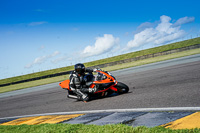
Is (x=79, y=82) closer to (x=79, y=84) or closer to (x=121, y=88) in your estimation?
(x=79, y=84)

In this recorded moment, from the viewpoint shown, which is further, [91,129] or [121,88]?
[121,88]

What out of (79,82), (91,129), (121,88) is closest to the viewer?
(91,129)

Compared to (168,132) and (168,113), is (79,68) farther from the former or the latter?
(168,132)

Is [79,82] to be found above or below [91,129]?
above

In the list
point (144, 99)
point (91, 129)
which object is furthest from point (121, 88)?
point (91, 129)

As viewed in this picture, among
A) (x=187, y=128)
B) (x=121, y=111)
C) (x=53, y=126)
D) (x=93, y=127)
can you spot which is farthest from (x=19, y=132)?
(x=187, y=128)

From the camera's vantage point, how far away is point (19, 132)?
4.61 meters

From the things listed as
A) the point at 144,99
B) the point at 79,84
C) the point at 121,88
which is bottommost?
the point at 144,99

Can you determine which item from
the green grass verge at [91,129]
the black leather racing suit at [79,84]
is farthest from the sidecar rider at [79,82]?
the green grass verge at [91,129]

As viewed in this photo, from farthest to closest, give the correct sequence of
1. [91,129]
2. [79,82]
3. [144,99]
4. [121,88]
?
[79,82], [121,88], [144,99], [91,129]

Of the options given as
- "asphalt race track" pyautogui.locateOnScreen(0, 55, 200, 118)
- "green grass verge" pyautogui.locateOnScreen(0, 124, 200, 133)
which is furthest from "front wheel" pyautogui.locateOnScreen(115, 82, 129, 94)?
"green grass verge" pyautogui.locateOnScreen(0, 124, 200, 133)

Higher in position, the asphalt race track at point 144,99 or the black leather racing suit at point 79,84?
the black leather racing suit at point 79,84

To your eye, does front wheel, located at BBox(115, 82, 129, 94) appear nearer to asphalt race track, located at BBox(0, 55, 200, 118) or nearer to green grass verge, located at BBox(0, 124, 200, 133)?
asphalt race track, located at BBox(0, 55, 200, 118)

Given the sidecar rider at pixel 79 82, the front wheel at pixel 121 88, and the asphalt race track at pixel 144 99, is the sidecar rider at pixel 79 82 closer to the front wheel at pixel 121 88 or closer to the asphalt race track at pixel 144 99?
the asphalt race track at pixel 144 99
